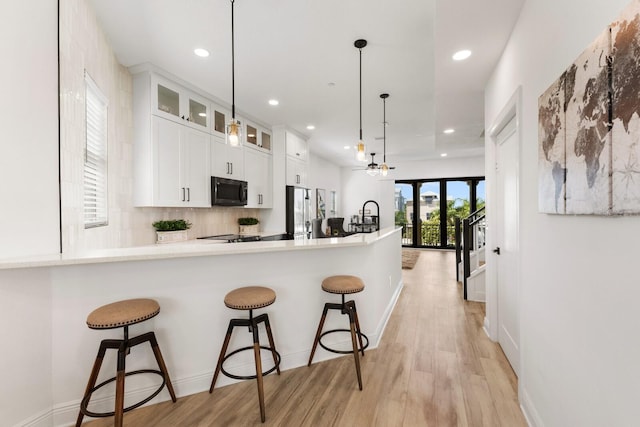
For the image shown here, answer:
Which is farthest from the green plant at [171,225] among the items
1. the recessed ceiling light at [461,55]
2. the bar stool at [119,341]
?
the recessed ceiling light at [461,55]

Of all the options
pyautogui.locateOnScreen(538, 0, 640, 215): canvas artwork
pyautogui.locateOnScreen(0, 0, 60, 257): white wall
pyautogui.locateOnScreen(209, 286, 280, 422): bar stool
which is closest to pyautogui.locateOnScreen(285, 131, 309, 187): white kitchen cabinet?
pyautogui.locateOnScreen(209, 286, 280, 422): bar stool

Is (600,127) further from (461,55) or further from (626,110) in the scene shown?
(461,55)

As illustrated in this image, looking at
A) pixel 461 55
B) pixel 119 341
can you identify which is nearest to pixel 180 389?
pixel 119 341

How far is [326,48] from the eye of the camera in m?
2.77

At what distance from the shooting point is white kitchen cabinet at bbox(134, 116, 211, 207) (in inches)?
125

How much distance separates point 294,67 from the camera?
3.14 meters

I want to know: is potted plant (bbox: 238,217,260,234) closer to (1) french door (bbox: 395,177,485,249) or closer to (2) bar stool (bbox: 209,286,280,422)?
(2) bar stool (bbox: 209,286,280,422)

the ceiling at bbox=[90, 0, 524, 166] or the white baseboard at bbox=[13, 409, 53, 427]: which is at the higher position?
the ceiling at bbox=[90, 0, 524, 166]

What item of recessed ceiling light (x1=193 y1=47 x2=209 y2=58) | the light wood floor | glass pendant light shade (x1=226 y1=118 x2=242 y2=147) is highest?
recessed ceiling light (x1=193 y1=47 x2=209 y2=58)

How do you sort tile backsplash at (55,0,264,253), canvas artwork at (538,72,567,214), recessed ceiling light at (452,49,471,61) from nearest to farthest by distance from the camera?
canvas artwork at (538,72,567,214)
tile backsplash at (55,0,264,253)
recessed ceiling light at (452,49,471,61)

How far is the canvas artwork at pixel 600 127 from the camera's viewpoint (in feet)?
2.74

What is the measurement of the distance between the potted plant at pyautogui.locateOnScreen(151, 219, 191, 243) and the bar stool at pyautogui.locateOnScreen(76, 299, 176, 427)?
1.87 meters

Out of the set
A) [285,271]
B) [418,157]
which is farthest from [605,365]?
[418,157]

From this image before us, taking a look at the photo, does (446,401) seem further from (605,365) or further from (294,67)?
(294,67)
